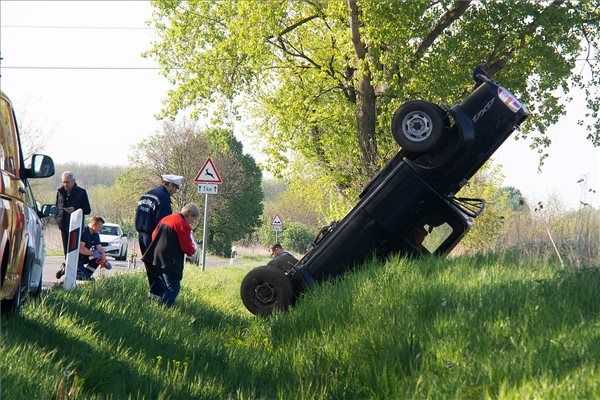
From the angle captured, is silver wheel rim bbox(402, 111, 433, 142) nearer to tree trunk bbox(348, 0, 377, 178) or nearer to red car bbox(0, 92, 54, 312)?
red car bbox(0, 92, 54, 312)

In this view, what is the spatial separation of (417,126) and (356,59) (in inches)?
548

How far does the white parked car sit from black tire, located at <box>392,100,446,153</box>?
87.6 feet

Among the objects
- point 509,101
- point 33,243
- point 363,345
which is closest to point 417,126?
point 509,101

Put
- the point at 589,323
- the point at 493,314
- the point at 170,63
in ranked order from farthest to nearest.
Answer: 1. the point at 170,63
2. the point at 493,314
3. the point at 589,323

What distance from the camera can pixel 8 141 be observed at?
25.7 feet

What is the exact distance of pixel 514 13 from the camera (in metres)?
22.2

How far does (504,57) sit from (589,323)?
19.0 metres

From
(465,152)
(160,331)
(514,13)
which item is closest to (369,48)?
(514,13)

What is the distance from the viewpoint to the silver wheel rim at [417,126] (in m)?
10.4

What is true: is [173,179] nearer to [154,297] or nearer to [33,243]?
[154,297]

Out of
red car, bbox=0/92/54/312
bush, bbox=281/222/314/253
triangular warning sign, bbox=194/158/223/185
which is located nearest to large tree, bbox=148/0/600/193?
triangular warning sign, bbox=194/158/223/185

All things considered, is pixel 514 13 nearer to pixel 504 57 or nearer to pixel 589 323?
pixel 504 57

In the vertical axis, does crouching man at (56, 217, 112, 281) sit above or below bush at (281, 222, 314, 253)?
above

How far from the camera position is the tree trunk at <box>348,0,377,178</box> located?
2361 centimetres
